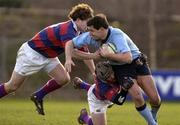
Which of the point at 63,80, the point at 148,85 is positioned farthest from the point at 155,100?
the point at 63,80

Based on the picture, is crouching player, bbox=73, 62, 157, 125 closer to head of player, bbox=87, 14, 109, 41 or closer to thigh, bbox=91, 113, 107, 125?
thigh, bbox=91, 113, 107, 125

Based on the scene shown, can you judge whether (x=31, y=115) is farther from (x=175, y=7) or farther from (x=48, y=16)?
(x=175, y=7)

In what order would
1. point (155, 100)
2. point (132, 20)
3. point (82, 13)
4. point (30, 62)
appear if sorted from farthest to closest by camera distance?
point (132, 20)
point (30, 62)
point (82, 13)
point (155, 100)

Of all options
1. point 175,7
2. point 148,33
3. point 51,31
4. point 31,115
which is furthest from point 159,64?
point 51,31

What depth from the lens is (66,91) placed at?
90.1ft

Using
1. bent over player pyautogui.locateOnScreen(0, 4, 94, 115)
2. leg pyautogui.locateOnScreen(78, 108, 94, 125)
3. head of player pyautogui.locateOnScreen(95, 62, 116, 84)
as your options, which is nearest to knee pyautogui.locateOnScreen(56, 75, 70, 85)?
bent over player pyautogui.locateOnScreen(0, 4, 94, 115)

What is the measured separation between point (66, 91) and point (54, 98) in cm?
81

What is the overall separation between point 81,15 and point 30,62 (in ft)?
5.00

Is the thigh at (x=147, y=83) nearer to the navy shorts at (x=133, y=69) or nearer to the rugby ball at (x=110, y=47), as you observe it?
the navy shorts at (x=133, y=69)

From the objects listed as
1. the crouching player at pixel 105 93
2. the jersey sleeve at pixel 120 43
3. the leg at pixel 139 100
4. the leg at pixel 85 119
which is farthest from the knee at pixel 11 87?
the jersey sleeve at pixel 120 43

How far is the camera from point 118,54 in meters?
9.73

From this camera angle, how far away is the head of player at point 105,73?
9.95 metres

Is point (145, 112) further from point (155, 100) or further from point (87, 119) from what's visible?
point (87, 119)

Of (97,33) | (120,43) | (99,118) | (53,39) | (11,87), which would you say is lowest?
(11,87)
